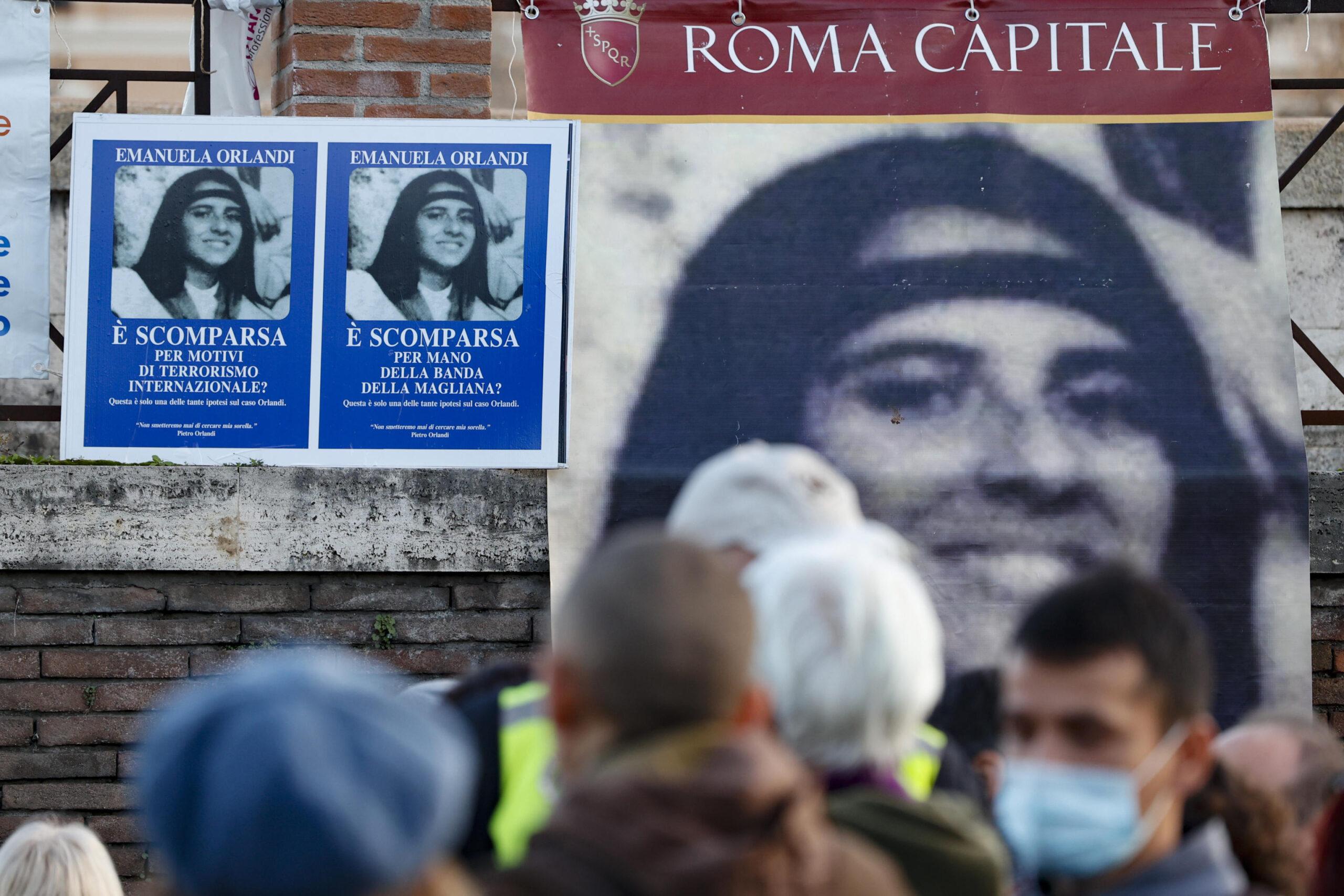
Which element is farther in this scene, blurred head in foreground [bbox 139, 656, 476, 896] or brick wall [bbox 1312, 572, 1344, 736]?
brick wall [bbox 1312, 572, 1344, 736]

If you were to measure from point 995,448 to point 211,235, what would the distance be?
7.25ft

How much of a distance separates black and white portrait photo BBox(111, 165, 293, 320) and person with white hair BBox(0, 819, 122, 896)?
1.73m

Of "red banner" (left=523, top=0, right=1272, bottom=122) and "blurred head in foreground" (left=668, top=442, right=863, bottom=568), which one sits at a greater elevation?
"red banner" (left=523, top=0, right=1272, bottom=122)

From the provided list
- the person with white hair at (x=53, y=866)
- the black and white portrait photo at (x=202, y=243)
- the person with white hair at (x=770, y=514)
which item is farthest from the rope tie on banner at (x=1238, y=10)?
the person with white hair at (x=53, y=866)

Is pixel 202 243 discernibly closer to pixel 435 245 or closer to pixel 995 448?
pixel 435 245

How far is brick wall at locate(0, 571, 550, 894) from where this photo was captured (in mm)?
4027

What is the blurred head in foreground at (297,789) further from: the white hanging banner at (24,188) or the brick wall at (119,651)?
the white hanging banner at (24,188)

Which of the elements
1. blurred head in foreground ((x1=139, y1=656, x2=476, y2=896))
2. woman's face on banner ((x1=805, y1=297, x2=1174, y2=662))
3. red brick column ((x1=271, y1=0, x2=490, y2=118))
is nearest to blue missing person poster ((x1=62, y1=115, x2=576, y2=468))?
red brick column ((x1=271, y1=0, x2=490, y2=118))

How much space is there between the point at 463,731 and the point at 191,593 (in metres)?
2.29

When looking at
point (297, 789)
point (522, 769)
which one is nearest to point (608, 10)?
point (522, 769)

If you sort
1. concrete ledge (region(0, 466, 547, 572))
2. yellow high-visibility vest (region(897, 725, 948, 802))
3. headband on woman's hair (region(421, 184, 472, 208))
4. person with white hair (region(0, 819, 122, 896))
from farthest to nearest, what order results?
headband on woman's hair (region(421, 184, 472, 208))
concrete ledge (region(0, 466, 547, 572))
person with white hair (region(0, 819, 122, 896))
yellow high-visibility vest (region(897, 725, 948, 802))

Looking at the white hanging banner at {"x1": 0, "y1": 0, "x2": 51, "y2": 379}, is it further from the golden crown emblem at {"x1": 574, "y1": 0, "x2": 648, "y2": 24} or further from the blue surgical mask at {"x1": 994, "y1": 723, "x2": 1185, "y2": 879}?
the blue surgical mask at {"x1": 994, "y1": 723, "x2": 1185, "y2": 879}

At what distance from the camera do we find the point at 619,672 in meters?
1.45

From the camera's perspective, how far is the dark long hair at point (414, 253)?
13.7 feet
